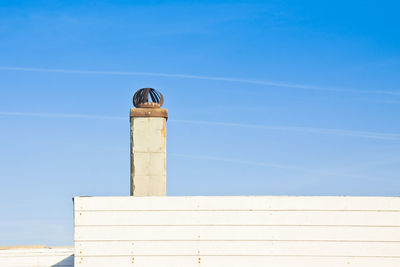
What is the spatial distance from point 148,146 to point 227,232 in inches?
148

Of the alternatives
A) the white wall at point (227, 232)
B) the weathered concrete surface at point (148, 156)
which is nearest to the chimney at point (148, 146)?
the weathered concrete surface at point (148, 156)

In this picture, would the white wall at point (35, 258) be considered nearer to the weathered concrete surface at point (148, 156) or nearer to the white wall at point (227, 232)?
the weathered concrete surface at point (148, 156)

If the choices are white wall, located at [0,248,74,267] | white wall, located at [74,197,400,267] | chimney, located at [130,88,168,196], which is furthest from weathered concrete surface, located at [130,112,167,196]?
white wall, located at [0,248,74,267]

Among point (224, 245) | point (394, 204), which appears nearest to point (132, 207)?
point (224, 245)

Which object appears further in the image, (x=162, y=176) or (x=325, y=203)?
(x=162, y=176)

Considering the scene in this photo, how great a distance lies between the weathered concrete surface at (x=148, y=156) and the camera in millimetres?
17641

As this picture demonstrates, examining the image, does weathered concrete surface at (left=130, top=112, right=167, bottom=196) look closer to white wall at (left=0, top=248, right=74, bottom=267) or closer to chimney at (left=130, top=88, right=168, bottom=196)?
chimney at (left=130, top=88, right=168, bottom=196)

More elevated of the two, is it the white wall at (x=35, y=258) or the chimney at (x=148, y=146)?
the chimney at (x=148, y=146)

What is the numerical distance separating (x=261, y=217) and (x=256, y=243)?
24.0 inches

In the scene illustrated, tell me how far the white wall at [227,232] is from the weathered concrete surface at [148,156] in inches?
84.6

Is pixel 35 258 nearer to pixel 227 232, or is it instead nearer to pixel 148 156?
pixel 148 156

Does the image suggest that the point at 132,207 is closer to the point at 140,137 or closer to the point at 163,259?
the point at 163,259

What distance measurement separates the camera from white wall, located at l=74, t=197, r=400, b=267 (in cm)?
1540

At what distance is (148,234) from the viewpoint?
50.6ft
